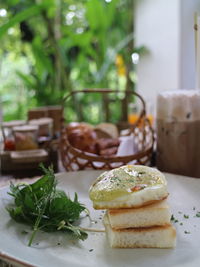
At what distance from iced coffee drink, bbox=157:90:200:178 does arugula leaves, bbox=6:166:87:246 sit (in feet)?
1.43

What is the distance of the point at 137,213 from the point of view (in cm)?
81

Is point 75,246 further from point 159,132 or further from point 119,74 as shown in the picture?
point 119,74

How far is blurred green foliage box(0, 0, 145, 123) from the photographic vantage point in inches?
114

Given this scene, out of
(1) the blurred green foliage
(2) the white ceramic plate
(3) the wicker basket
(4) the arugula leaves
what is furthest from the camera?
(1) the blurred green foliage

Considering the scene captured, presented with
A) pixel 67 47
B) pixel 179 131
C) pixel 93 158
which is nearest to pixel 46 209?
pixel 93 158

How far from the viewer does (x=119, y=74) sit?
3.86 metres

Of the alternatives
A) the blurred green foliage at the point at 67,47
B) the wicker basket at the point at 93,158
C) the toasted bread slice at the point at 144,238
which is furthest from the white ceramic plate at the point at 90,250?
the blurred green foliage at the point at 67,47

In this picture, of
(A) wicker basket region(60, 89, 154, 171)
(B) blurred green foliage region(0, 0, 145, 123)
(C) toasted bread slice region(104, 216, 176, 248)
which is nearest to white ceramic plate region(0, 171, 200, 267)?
(C) toasted bread slice region(104, 216, 176, 248)

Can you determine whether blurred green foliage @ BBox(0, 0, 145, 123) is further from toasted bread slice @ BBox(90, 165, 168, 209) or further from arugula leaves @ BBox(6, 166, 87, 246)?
toasted bread slice @ BBox(90, 165, 168, 209)

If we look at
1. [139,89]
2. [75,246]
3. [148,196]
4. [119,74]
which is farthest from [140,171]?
[119,74]

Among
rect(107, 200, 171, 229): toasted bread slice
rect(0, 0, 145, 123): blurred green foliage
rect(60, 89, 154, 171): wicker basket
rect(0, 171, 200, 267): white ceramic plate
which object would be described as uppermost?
rect(0, 0, 145, 123): blurred green foliage

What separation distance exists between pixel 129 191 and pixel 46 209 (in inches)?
8.4

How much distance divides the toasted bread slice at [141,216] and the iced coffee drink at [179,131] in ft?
1.43

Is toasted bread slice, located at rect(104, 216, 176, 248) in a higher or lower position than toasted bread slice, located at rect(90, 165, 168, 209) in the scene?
lower
